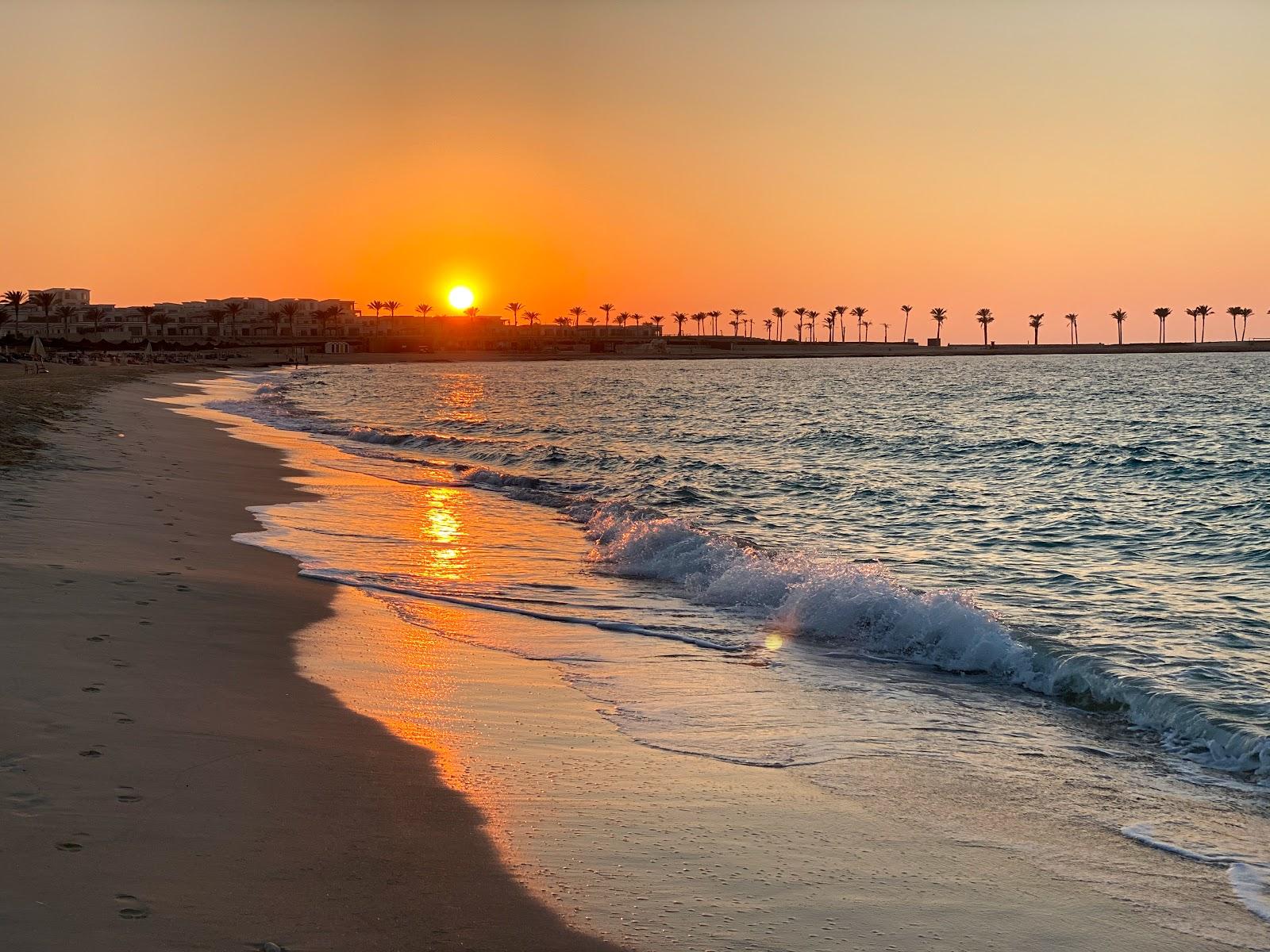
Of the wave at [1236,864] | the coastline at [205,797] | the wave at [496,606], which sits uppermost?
the coastline at [205,797]

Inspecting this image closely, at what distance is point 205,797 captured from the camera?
5.89m

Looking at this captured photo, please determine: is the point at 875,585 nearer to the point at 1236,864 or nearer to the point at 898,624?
the point at 898,624

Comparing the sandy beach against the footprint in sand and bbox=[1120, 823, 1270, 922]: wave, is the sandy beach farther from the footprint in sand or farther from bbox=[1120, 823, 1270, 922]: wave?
bbox=[1120, 823, 1270, 922]: wave

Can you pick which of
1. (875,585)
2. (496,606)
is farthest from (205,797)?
(875,585)

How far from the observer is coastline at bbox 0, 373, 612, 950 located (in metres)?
4.62

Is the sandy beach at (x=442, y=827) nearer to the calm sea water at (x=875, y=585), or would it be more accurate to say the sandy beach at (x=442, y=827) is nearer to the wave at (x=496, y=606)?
the calm sea water at (x=875, y=585)

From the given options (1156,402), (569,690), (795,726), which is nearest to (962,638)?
(795,726)

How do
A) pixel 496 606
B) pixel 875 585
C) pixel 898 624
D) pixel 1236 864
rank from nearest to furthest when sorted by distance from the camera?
pixel 1236 864 → pixel 898 624 → pixel 496 606 → pixel 875 585

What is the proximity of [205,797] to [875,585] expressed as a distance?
9062 millimetres

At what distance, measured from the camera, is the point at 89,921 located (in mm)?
4391

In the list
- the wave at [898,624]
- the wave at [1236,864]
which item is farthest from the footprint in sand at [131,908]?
the wave at [898,624]

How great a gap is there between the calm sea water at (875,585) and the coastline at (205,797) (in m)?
2.23

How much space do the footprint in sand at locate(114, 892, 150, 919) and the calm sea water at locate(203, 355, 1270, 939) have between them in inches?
153

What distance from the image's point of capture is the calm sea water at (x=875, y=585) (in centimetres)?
861
